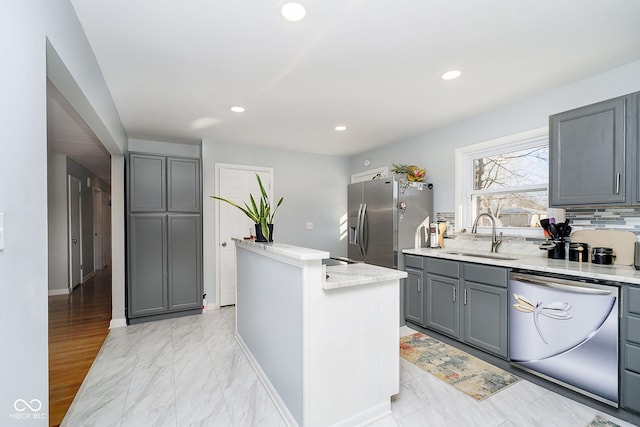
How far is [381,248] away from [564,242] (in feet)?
5.68

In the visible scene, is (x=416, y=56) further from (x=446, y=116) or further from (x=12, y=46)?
(x=12, y=46)

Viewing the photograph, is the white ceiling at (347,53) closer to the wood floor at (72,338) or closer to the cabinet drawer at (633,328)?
the cabinet drawer at (633,328)

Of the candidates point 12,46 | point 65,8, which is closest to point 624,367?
point 12,46

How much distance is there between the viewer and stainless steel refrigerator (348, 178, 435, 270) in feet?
11.5

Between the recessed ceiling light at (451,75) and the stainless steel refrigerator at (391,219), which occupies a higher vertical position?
the recessed ceiling light at (451,75)

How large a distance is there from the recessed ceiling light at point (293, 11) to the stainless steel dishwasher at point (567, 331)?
7.93ft

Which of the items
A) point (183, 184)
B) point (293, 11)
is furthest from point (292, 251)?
point (183, 184)

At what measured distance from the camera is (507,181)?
10.6 feet

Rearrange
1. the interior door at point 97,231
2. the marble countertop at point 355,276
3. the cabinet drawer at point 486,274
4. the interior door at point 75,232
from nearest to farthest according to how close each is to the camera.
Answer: the marble countertop at point 355,276, the cabinet drawer at point 486,274, the interior door at point 75,232, the interior door at point 97,231

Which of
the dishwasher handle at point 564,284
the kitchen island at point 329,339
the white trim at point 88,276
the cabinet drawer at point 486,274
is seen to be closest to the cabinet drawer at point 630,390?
the dishwasher handle at point 564,284

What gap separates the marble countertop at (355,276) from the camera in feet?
5.64

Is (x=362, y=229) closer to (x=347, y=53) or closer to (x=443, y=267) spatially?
(x=443, y=267)

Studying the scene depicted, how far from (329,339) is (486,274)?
1.64m

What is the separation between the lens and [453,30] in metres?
1.83
